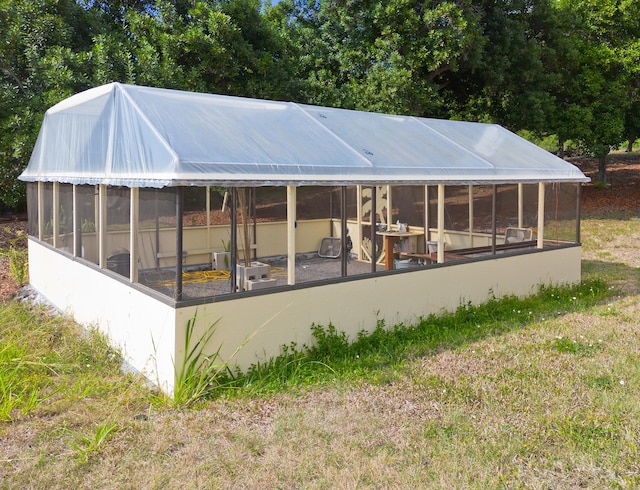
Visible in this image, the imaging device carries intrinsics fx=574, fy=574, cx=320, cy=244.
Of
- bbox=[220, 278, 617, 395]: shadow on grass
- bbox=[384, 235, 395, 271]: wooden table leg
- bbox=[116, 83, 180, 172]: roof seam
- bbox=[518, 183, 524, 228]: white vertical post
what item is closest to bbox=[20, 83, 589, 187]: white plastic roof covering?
bbox=[116, 83, 180, 172]: roof seam

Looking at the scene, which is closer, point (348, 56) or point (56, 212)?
point (56, 212)

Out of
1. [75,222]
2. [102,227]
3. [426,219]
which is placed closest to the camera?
[102,227]

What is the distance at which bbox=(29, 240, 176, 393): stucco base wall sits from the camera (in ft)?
18.0

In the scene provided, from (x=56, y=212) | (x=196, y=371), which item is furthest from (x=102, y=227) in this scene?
(x=196, y=371)

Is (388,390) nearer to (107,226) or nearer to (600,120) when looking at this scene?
(107,226)

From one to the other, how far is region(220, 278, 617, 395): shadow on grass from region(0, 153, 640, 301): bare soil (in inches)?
77.7

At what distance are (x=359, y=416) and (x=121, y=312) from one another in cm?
306

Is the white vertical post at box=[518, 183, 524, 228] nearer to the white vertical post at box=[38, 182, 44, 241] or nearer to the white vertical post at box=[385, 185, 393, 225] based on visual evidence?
the white vertical post at box=[385, 185, 393, 225]

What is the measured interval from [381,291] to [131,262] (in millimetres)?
2913

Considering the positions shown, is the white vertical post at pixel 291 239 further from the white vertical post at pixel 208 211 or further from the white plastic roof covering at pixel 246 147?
the white vertical post at pixel 208 211

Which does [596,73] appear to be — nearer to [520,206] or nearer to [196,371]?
[520,206]

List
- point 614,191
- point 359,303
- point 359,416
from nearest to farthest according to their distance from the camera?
point 359,416
point 359,303
point 614,191

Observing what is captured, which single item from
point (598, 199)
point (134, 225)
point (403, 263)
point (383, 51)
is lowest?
point (403, 263)

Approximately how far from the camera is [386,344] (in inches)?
262
